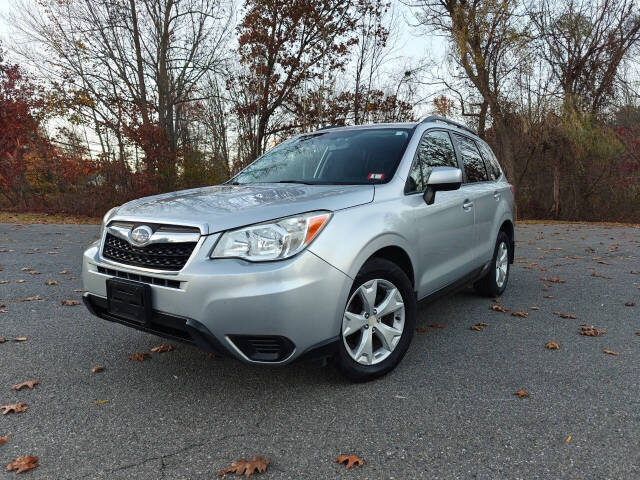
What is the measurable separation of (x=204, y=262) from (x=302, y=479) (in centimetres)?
114

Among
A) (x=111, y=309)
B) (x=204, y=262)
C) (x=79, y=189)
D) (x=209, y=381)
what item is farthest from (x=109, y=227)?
(x=79, y=189)

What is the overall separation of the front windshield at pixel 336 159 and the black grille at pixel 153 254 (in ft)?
4.26

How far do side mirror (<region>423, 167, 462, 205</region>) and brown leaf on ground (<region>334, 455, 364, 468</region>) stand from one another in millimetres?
1906

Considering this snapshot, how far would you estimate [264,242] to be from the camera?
2408 mm

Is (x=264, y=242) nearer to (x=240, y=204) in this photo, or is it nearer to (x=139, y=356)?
(x=240, y=204)

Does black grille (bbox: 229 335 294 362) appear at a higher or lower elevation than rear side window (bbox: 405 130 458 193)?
lower

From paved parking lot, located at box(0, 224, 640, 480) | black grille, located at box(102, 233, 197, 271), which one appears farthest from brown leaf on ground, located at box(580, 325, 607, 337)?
black grille, located at box(102, 233, 197, 271)

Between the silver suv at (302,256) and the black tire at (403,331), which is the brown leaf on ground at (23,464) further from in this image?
the black tire at (403,331)

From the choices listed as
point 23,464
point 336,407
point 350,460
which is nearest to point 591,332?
point 336,407

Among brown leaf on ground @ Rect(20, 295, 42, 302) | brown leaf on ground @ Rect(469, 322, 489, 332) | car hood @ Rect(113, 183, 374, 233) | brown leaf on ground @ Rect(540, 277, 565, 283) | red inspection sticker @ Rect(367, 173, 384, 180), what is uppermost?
red inspection sticker @ Rect(367, 173, 384, 180)

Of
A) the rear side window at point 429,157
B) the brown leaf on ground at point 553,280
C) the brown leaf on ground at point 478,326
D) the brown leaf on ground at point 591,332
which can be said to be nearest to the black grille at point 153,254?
the rear side window at point 429,157

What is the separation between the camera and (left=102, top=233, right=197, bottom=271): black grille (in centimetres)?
246

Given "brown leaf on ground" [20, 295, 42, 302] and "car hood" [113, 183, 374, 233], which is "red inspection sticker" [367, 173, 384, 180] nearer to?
"car hood" [113, 183, 374, 233]

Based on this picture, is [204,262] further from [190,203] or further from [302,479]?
[302,479]
